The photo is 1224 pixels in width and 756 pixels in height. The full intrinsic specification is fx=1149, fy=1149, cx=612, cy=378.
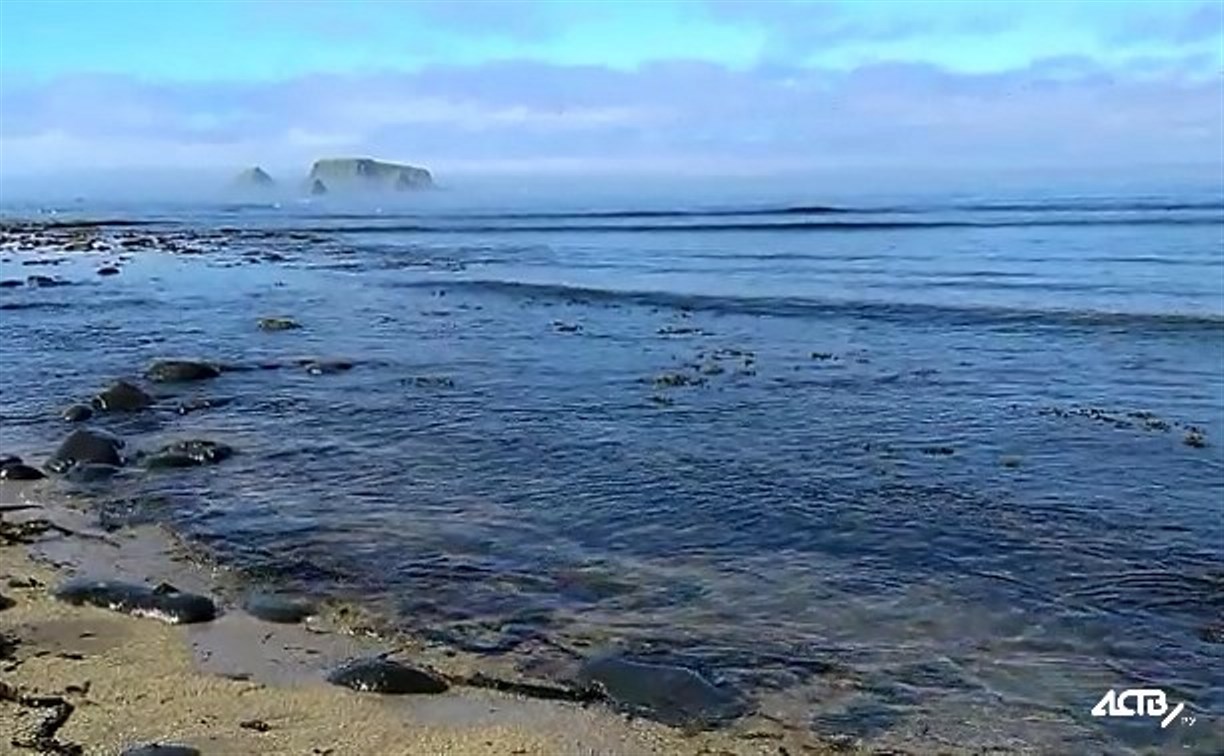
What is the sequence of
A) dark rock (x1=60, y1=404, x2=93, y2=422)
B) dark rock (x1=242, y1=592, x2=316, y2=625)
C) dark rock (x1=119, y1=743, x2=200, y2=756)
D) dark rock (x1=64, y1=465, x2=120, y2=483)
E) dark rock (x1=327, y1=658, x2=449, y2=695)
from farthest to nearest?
dark rock (x1=60, y1=404, x2=93, y2=422) → dark rock (x1=64, y1=465, x2=120, y2=483) → dark rock (x1=242, y1=592, x2=316, y2=625) → dark rock (x1=327, y1=658, x2=449, y2=695) → dark rock (x1=119, y1=743, x2=200, y2=756)

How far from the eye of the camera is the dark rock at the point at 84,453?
12.8 metres

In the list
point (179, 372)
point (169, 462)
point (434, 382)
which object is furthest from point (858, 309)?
point (169, 462)

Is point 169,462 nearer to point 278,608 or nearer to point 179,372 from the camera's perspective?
point 278,608

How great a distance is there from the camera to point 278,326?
2586 centimetres

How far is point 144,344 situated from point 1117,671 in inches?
815

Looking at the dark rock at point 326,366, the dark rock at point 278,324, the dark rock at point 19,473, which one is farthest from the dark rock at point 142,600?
the dark rock at point 278,324

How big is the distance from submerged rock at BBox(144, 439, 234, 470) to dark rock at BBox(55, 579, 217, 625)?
4292 millimetres

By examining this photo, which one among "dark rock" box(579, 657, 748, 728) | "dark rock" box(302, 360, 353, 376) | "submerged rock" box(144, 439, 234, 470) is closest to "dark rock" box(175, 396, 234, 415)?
"dark rock" box(302, 360, 353, 376)

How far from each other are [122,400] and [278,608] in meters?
9.20

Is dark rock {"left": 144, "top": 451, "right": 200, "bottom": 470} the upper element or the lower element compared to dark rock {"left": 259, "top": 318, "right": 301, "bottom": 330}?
lower

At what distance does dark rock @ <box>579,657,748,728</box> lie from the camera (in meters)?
6.92

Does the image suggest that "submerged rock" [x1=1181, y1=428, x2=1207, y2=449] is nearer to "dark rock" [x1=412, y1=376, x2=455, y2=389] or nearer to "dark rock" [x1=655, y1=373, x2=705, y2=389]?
"dark rock" [x1=655, y1=373, x2=705, y2=389]

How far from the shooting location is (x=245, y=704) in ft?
22.6

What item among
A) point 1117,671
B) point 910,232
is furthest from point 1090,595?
point 910,232
